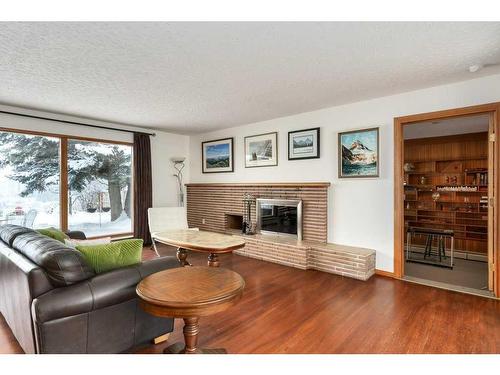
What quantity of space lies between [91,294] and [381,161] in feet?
11.6

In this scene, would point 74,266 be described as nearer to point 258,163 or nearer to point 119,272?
point 119,272

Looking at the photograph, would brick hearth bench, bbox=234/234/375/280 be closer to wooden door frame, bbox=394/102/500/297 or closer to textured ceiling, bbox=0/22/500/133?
wooden door frame, bbox=394/102/500/297

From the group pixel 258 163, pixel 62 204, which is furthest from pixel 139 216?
pixel 258 163

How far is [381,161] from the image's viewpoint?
368cm

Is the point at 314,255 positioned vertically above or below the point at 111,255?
below

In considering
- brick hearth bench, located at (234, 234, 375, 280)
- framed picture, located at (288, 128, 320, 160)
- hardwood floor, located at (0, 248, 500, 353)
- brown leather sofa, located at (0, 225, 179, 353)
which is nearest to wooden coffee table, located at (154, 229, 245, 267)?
hardwood floor, located at (0, 248, 500, 353)

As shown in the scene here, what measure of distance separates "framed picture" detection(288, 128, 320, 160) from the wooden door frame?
1143mm

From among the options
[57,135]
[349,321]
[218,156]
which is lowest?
[349,321]

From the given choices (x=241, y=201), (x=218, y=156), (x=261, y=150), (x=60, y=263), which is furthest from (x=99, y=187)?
(x=60, y=263)

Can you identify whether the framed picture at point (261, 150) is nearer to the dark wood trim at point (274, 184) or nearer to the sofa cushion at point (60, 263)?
the dark wood trim at point (274, 184)

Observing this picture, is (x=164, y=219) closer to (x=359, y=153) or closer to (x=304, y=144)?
(x=304, y=144)

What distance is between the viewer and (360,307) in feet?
8.82

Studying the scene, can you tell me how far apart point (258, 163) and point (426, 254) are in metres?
3.41
